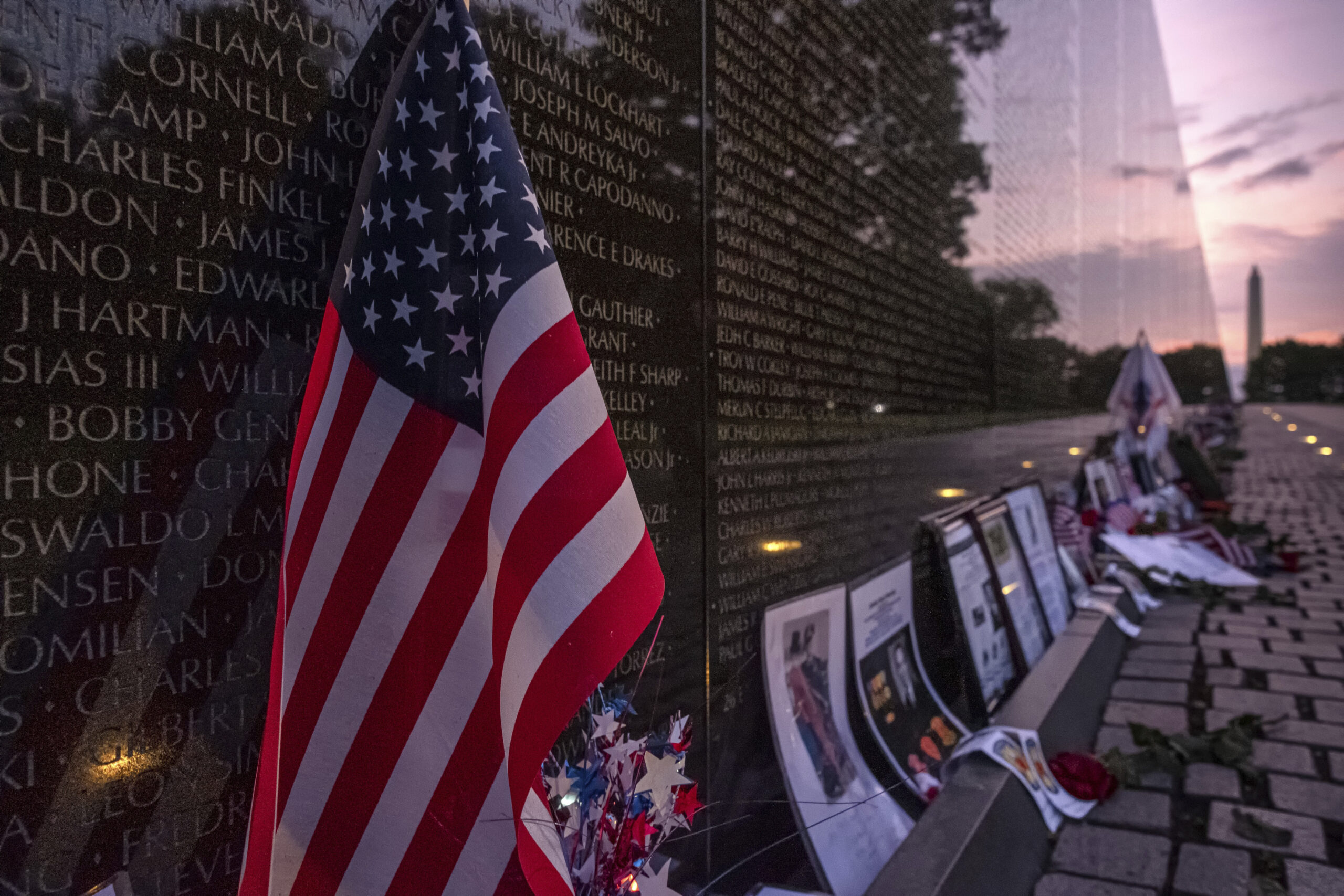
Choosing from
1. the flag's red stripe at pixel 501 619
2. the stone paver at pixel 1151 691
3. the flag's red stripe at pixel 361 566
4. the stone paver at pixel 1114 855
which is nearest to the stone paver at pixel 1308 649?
the stone paver at pixel 1151 691

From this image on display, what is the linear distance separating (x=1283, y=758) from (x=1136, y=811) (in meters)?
1.10

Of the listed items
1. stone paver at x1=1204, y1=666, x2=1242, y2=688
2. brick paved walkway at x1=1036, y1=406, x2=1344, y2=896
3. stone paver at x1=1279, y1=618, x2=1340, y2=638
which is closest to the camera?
brick paved walkway at x1=1036, y1=406, x2=1344, y2=896

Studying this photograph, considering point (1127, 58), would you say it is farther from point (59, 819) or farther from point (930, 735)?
point (59, 819)

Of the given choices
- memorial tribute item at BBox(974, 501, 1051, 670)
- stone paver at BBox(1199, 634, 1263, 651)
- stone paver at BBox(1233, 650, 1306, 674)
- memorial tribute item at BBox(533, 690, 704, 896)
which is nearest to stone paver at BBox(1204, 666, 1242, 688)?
stone paver at BBox(1233, 650, 1306, 674)

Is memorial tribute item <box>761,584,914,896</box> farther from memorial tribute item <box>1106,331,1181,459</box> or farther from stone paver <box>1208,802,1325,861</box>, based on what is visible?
memorial tribute item <box>1106,331,1181,459</box>

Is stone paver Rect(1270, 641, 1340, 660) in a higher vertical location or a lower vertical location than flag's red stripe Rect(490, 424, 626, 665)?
lower

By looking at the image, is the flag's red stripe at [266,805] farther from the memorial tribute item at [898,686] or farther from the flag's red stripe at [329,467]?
the memorial tribute item at [898,686]

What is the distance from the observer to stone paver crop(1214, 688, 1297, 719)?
4.70 meters

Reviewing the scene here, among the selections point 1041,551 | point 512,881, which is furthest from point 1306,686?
point 512,881

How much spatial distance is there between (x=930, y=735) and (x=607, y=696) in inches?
81.5

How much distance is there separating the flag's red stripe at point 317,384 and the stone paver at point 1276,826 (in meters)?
3.53

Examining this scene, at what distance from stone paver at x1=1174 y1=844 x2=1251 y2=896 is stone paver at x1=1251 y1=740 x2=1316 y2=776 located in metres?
1.07

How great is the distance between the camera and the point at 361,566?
140cm

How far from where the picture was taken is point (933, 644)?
396 cm
